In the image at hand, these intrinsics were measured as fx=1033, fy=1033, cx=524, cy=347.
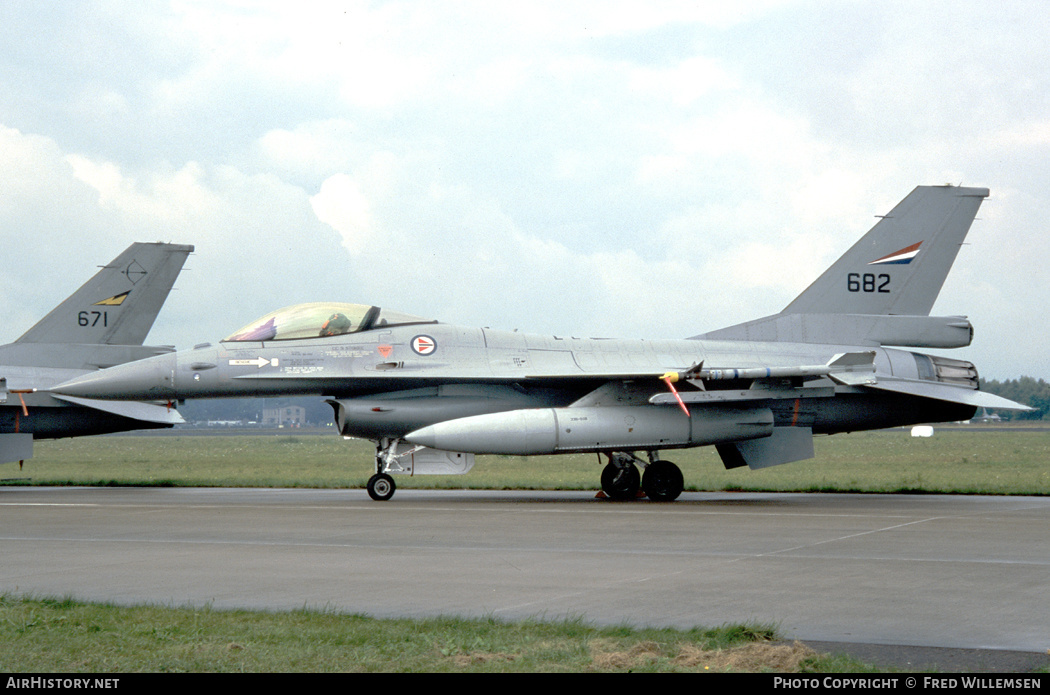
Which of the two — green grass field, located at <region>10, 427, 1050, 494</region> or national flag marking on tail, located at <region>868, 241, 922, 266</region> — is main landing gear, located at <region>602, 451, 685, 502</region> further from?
national flag marking on tail, located at <region>868, 241, 922, 266</region>

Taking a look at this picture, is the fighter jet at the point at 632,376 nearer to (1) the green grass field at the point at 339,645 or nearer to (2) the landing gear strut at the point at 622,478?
(2) the landing gear strut at the point at 622,478

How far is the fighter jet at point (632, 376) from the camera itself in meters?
16.6

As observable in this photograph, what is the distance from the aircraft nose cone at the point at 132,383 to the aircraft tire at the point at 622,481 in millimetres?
7572

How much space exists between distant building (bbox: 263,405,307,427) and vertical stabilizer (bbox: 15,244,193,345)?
142 meters

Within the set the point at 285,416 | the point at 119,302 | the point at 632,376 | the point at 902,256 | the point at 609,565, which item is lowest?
the point at 609,565

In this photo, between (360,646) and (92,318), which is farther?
(92,318)

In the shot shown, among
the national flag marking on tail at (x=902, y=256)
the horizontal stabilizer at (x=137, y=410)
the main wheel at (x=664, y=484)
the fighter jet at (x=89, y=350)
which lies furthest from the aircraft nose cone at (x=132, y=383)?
the national flag marking on tail at (x=902, y=256)

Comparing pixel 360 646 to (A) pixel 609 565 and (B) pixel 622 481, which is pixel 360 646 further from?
(B) pixel 622 481

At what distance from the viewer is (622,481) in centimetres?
1820

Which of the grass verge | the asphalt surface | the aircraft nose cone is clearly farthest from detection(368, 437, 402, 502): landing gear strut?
the grass verge

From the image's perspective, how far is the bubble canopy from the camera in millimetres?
17391

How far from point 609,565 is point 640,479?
9.29 m

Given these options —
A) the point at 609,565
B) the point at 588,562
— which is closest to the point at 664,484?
the point at 588,562

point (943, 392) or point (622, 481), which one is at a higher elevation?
point (943, 392)
